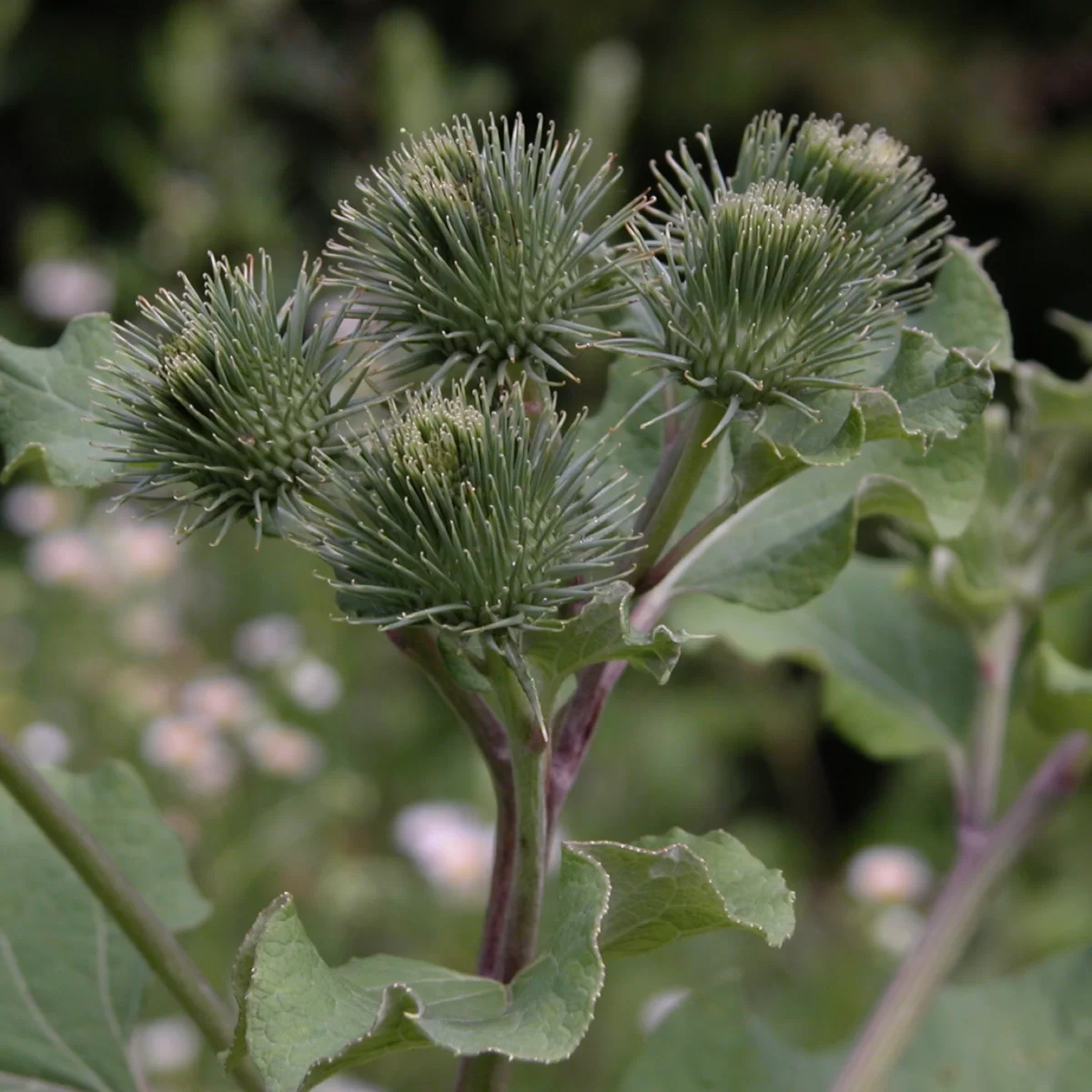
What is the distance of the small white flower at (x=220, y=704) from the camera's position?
10.3 ft

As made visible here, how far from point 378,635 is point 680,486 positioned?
10.7 ft

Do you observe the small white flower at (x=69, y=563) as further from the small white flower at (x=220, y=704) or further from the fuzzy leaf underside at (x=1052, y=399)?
the fuzzy leaf underside at (x=1052, y=399)

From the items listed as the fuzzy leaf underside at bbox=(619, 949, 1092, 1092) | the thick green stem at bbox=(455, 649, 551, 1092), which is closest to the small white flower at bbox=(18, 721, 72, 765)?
the fuzzy leaf underside at bbox=(619, 949, 1092, 1092)

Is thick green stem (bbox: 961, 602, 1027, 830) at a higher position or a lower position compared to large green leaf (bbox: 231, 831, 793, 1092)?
lower

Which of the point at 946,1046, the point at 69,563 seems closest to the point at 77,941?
the point at 946,1046

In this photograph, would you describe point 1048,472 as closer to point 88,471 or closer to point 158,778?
point 88,471

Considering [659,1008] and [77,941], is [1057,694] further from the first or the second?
[659,1008]

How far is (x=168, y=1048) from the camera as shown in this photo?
257 cm

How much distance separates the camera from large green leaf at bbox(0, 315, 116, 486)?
4.20ft

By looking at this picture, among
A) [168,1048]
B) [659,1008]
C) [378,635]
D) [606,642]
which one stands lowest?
[378,635]

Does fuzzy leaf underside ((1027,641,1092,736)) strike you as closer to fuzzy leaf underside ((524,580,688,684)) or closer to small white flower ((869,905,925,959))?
fuzzy leaf underside ((524,580,688,684))

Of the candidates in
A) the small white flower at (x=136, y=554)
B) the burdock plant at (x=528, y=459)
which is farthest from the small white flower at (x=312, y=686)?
the burdock plant at (x=528, y=459)

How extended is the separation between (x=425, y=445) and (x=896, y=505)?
0.56 m

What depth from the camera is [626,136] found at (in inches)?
228
